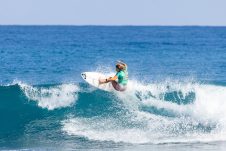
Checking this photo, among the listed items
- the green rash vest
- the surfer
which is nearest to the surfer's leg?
the surfer

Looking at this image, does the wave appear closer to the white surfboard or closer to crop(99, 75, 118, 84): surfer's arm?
the white surfboard

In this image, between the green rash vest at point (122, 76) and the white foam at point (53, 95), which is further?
the white foam at point (53, 95)

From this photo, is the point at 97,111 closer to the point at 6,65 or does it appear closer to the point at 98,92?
the point at 98,92

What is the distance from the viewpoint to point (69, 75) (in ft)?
111

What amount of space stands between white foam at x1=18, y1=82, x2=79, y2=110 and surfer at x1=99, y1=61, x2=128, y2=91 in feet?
6.94

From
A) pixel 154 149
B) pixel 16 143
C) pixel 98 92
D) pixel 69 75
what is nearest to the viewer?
pixel 154 149

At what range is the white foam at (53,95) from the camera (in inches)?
870

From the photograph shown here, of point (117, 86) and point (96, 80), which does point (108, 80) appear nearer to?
point (117, 86)

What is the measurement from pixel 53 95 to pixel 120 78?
12.5ft

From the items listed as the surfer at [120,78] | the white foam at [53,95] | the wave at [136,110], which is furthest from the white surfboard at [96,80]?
the white foam at [53,95]

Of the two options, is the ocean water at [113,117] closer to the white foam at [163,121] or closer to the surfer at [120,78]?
the white foam at [163,121]

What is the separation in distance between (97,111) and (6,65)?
18730 mm

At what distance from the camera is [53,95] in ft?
75.0

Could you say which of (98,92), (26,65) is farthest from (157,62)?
(98,92)
